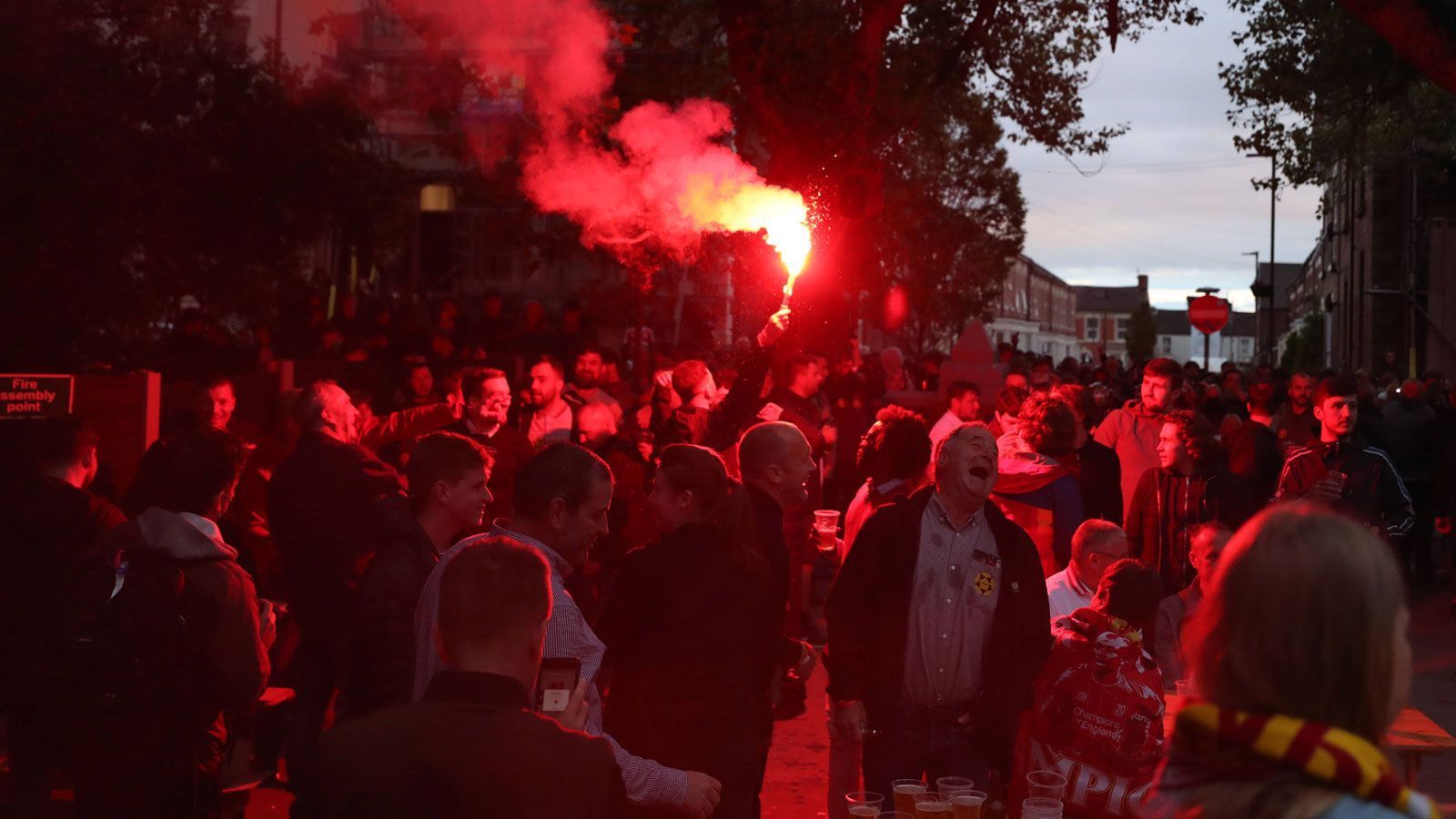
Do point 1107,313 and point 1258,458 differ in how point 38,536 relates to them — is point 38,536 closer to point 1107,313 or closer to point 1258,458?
point 1258,458

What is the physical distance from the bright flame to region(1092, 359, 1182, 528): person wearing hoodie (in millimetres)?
2555

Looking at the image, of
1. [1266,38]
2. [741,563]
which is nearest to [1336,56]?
[1266,38]

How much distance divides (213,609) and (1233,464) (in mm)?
7524

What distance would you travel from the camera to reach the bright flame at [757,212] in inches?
443

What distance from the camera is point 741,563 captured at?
15.5 feet

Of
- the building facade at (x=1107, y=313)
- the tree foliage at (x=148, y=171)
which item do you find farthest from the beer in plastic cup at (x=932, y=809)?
the building facade at (x=1107, y=313)

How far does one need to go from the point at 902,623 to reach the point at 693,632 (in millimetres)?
894

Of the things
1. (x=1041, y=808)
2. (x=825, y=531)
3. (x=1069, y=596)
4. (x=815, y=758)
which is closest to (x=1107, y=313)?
(x=815, y=758)

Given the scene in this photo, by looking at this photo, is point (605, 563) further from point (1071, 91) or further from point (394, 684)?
point (1071, 91)

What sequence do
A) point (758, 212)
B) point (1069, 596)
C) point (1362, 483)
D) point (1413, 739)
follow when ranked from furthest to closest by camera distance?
1. point (758, 212)
2. point (1362, 483)
3. point (1069, 596)
4. point (1413, 739)

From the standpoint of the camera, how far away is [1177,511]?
768 cm

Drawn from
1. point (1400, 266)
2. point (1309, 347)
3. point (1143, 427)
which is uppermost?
point (1309, 347)

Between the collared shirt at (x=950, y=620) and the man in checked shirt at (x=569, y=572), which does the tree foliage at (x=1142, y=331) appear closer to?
the collared shirt at (x=950, y=620)

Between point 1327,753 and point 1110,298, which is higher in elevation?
point 1110,298
